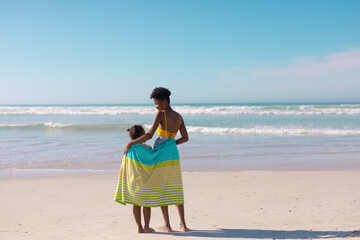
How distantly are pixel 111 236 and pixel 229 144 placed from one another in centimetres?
946

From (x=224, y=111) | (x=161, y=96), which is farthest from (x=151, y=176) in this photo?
(x=224, y=111)

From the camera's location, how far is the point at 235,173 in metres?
7.95

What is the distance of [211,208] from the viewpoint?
17.1ft

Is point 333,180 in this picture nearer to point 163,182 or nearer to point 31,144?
point 163,182

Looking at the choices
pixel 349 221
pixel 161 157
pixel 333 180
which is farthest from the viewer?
pixel 333 180

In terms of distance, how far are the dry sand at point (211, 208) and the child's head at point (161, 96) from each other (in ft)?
5.13

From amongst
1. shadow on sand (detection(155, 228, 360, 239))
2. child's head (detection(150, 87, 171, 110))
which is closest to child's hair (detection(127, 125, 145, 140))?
child's head (detection(150, 87, 171, 110))

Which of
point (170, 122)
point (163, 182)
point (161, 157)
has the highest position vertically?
point (170, 122)

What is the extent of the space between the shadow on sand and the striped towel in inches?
19.6

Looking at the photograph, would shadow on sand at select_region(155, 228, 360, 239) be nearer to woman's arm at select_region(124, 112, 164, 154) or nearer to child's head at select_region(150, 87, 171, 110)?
woman's arm at select_region(124, 112, 164, 154)

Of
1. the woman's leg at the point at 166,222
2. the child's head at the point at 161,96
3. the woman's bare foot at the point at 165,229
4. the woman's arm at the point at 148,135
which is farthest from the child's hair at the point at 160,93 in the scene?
the woman's bare foot at the point at 165,229

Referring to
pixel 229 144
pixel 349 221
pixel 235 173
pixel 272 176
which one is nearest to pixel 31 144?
pixel 229 144

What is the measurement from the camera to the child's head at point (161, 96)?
3.92 metres

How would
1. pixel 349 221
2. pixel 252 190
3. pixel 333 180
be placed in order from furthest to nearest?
pixel 333 180 → pixel 252 190 → pixel 349 221
